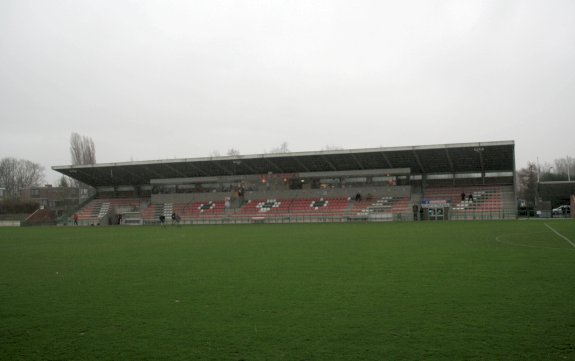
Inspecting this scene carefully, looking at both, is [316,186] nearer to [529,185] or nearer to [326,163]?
[326,163]

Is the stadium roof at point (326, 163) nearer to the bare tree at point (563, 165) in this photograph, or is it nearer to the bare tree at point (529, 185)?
the bare tree at point (529, 185)

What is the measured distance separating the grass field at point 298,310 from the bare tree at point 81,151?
257ft

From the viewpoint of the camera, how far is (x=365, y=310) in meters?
7.36

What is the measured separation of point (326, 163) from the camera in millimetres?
53688

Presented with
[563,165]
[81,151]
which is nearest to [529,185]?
[563,165]

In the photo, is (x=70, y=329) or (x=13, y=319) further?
(x=13, y=319)

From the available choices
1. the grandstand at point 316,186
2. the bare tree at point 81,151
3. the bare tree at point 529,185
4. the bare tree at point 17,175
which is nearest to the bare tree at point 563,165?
the bare tree at point 529,185

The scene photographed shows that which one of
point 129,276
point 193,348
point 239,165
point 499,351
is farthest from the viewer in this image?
point 239,165

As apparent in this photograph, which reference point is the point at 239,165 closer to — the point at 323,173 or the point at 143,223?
the point at 323,173

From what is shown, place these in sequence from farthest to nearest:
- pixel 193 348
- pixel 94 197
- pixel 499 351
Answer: pixel 94 197 < pixel 193 348 < pixel 499 351

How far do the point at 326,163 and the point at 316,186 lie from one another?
500 cm

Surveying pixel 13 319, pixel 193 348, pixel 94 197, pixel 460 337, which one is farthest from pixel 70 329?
pixel 94 197

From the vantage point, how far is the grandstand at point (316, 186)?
48438 mm

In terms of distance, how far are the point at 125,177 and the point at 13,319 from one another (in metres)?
59.6
